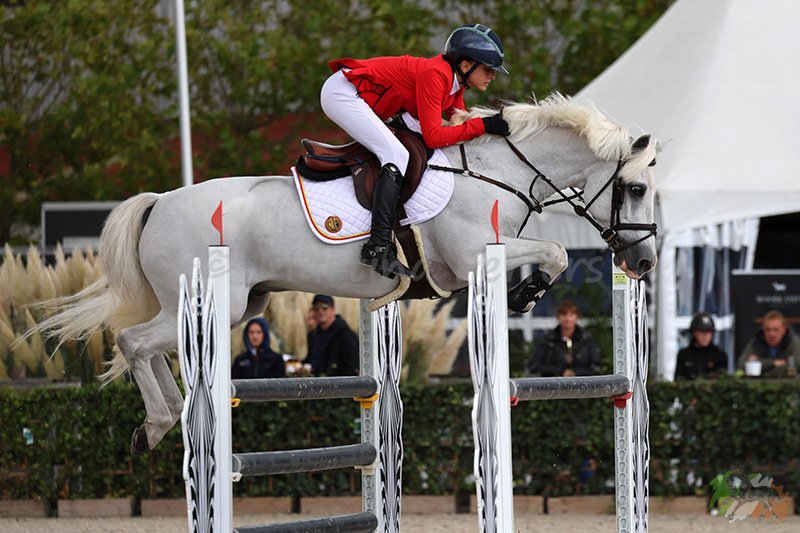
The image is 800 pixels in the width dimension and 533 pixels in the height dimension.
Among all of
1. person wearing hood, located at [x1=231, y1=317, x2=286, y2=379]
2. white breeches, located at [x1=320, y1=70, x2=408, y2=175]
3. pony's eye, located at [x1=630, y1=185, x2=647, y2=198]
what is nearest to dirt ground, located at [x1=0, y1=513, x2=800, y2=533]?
person wearing hood, located at [x1=231, y1=317, x2=286, y2=379]

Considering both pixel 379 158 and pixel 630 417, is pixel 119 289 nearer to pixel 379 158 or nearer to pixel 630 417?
pixel 379 158

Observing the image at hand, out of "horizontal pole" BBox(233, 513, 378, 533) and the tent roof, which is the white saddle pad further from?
the tent roof

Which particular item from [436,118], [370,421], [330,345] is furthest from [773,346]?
[436,118]

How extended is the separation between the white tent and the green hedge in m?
1.52

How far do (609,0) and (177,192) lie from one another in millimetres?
12880

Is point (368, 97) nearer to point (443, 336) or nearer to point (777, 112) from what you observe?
point (443, 336)

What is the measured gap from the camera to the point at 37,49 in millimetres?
16734

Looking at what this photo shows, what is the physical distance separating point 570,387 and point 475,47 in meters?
1.39

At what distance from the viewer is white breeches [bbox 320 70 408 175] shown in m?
5.39

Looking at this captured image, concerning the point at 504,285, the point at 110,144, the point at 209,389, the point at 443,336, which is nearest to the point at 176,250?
the point at 209,389

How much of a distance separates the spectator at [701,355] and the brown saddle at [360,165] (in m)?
4.53

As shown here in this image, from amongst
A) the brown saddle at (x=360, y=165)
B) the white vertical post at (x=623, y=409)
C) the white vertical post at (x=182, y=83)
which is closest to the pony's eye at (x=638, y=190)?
the white vertical post at (x=623, y=409)

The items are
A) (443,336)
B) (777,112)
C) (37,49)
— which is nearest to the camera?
(443,336)

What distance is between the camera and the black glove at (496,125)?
18.6 ft
